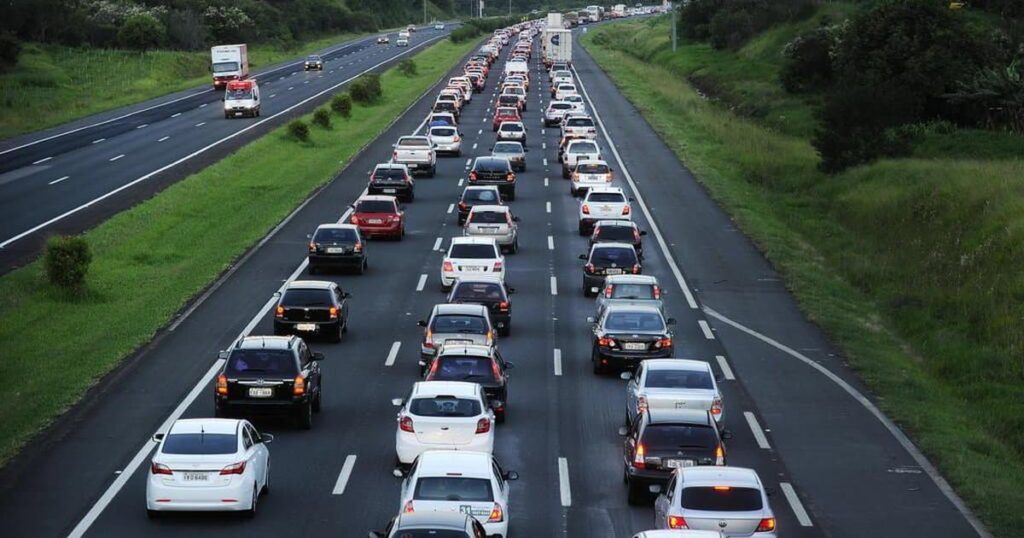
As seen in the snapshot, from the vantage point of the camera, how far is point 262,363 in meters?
26.2

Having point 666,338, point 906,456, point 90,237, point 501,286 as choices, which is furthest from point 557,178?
point 906,456

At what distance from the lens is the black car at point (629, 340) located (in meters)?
31.5

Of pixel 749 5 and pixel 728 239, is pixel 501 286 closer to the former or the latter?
pixel 728 239

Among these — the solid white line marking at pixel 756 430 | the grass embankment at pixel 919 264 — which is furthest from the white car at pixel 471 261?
the solid white line marking at pixel 756 430

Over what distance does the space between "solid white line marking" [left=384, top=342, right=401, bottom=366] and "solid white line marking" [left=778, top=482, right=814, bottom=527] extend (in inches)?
437

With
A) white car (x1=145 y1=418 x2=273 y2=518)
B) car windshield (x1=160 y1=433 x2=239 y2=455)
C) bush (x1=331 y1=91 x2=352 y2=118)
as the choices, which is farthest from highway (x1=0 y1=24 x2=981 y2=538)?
bush (x1=331 y1=91 x2=352 y2=118)

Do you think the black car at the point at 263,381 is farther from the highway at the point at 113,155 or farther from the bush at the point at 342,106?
the bush at the point at 342,106

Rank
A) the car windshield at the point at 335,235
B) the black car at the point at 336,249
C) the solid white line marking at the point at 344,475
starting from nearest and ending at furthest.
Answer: the solid white line marking at the point at 344,475
the black car at the point at 336,249
the car windshield at the point at 335,235

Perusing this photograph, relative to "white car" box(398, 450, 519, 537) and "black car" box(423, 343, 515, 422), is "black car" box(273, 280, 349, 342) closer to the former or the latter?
"black car" box(423, 343, 515, 422)

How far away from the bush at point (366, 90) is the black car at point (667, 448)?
7871 centimetres

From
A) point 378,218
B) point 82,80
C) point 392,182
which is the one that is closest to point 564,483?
point 378,218

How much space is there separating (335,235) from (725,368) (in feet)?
47.2

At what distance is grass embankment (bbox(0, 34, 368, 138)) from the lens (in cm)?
9131

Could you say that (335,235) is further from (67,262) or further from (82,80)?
(82,80)
